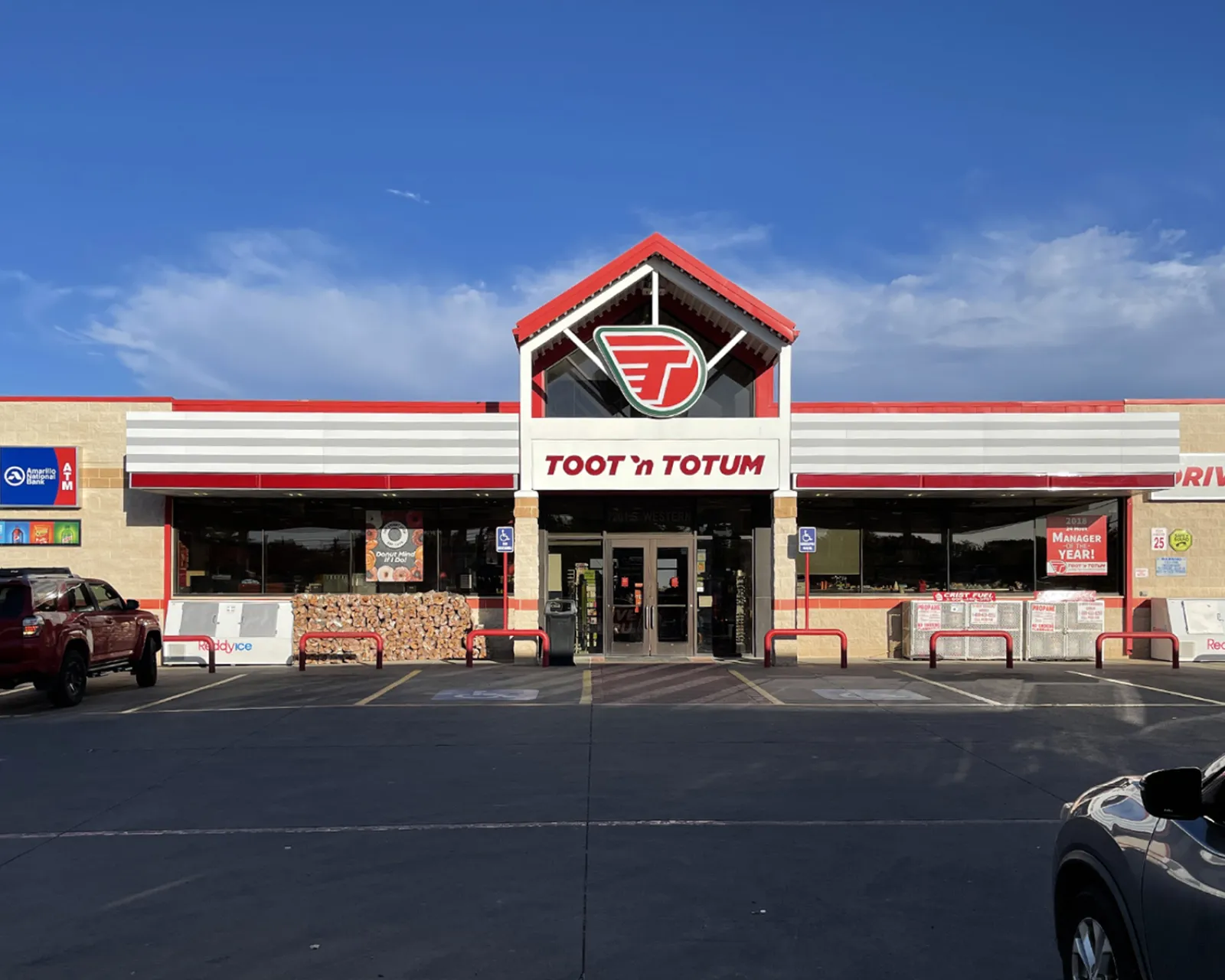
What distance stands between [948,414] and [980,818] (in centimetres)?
1310

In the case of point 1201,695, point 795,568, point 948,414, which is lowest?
point 1201,695

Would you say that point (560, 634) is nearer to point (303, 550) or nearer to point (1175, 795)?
point (303, 550)

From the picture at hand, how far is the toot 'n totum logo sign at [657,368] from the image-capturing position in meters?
18.9

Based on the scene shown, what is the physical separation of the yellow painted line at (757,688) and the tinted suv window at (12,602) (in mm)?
10276

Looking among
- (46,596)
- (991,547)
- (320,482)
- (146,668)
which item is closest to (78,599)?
(46,596)

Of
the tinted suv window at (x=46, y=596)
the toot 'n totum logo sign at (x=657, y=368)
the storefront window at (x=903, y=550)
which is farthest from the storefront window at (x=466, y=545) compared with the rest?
the tinted suv window at (x=46, y=596)

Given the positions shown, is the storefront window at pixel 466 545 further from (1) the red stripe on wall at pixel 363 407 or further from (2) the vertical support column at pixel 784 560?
(2) the vertical support column at pixel 784 560

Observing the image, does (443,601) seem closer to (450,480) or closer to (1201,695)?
(450,480)

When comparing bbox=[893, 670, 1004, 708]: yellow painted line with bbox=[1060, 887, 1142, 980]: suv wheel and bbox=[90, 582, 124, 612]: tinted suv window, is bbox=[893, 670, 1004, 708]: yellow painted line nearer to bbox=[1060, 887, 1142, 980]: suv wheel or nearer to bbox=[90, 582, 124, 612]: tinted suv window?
bbox=[1060, 887, 1142, 980]: suv wheel

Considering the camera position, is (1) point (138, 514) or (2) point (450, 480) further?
(1) point (138, 514)

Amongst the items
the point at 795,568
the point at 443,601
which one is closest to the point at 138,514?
the point at 443,601

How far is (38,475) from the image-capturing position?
2042 cm

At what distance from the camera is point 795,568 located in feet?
66.3

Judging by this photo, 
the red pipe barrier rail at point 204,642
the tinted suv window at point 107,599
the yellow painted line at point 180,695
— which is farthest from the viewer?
the red pipe barrier rail at point 204,642
